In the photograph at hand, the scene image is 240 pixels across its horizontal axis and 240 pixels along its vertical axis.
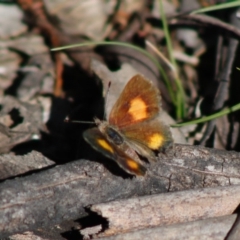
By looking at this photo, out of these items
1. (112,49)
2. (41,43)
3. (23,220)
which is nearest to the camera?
(23,220)

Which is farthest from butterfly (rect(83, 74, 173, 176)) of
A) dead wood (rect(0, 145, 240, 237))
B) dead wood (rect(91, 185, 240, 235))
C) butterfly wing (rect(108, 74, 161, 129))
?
dead wood (rect(91, 185, 240, 235))

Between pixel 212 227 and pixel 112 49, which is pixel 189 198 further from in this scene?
pixel 112 49

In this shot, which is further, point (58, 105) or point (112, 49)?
point (112, 49)

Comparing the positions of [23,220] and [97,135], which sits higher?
[97,135]

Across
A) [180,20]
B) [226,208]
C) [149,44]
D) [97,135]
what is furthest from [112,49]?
[226,208]

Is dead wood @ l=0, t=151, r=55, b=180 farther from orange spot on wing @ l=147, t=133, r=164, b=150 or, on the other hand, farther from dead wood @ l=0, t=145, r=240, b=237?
orange spot on wing @ l=147, t=133, r=164, b=150

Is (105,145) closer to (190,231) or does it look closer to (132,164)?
(132,164)
